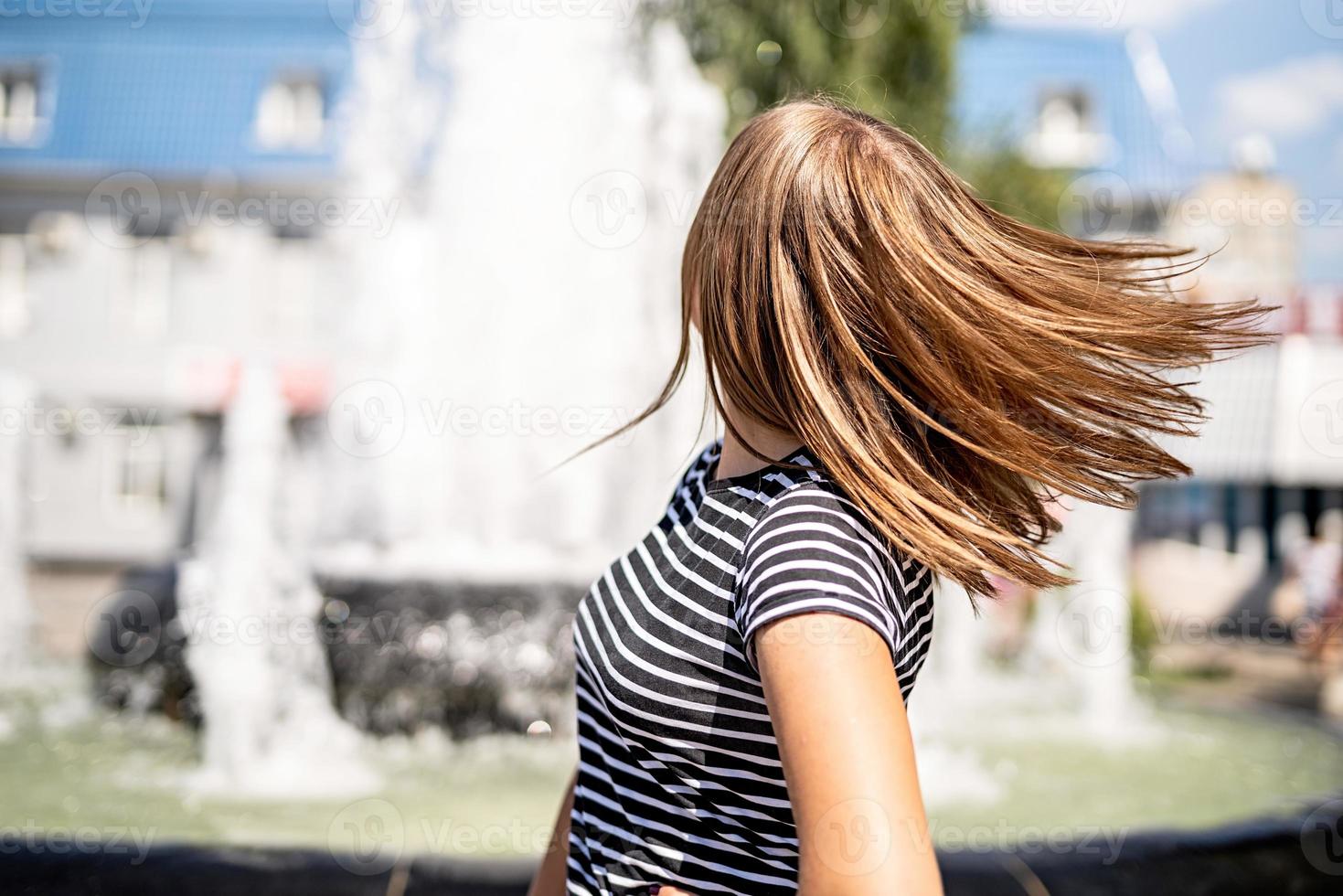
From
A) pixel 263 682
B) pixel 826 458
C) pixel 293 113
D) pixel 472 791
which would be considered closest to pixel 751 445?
pixel 826 458

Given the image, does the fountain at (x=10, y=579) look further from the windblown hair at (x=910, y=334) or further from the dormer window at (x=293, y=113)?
the dormer window at (x=293, y=113)

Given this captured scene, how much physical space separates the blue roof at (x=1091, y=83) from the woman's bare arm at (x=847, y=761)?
24337 millimetres

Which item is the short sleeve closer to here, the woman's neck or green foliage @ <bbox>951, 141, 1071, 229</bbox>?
the woman's neck

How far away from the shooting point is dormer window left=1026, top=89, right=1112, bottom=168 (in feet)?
81.0

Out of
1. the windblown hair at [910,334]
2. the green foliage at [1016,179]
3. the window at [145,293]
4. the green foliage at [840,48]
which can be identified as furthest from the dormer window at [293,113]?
the windblown hair at [910,334]

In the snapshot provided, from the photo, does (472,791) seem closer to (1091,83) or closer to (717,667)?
(717,667)

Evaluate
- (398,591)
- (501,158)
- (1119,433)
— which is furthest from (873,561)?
(501,158)

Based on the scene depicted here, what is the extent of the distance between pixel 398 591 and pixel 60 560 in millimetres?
19351

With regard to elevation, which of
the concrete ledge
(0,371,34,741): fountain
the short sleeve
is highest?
the short sleeve

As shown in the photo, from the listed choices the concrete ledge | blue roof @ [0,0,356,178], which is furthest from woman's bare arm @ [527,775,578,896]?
blue roof @ [0,0,356,178]

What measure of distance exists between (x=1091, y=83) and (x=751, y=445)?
27.5 meters

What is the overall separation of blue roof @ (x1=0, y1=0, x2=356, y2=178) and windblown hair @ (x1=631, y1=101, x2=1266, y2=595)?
23036mm

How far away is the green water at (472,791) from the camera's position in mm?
4594

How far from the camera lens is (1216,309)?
4.71ft
